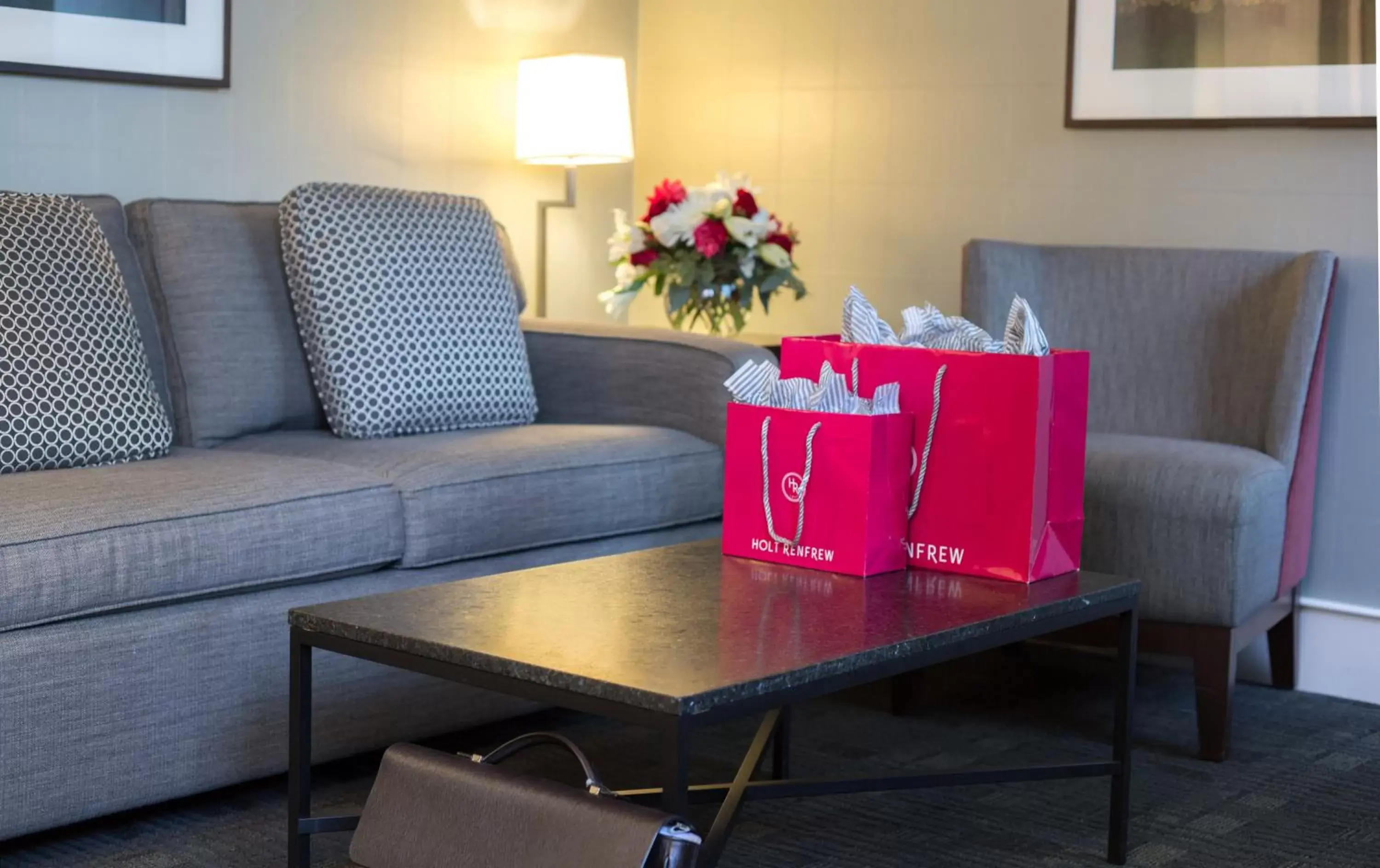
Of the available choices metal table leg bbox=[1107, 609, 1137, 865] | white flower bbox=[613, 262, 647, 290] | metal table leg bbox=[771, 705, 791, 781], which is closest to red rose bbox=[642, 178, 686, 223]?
white flower bbox=[613, 262, 647, 290]

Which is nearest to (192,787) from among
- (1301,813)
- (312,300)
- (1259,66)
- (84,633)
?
(84,633)

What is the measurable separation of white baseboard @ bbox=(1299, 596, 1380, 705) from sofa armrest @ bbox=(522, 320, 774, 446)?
1232 mm

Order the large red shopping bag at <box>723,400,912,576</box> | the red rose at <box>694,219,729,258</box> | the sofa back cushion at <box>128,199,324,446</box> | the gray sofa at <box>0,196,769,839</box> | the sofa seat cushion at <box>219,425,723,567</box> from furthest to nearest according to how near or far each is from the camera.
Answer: the red rose at <box>694,219,729,258</box>
the sofa back cushion at <box>128,199,324,446</box>
the sofa seat cushion at <box>219,425,723,567</box>
the gray sofa at <box>0,196,769,839</box>
the large red shopping bag at <box>723,400,912,576</box>

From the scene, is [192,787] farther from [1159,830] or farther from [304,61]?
[304,61]

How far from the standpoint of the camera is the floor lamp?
370 cm

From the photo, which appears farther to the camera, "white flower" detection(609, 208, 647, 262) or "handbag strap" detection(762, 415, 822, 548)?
"white flower" detection(609, 208, 647, 262)

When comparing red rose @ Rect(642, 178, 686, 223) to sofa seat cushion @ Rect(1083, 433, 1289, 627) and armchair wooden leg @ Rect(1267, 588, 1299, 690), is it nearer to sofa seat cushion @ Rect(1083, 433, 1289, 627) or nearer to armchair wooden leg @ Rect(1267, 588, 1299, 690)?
sofa seat cushion @ Rect(1083, 433, 1289, 627)

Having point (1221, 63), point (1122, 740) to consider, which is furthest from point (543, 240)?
point (1122, 740)

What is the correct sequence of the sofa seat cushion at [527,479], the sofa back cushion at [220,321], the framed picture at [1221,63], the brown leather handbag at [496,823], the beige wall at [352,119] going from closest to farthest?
the brown leather handbag at [496,823], the sofa seat cushion at [527,479], the sofa back cushion at [220,321], the beige wall at [352,119], the framed picture at [1221,63]

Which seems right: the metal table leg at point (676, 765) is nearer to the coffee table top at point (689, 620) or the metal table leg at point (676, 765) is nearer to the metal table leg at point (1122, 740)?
the coffee table top at point (689, 620)

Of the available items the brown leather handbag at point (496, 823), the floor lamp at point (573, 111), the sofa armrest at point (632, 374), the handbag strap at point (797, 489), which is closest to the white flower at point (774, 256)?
the sofa armrest at point (632, 374)

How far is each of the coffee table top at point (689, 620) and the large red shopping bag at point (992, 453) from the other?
0.04m

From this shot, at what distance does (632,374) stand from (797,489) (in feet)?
4.00

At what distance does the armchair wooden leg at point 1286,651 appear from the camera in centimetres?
321
